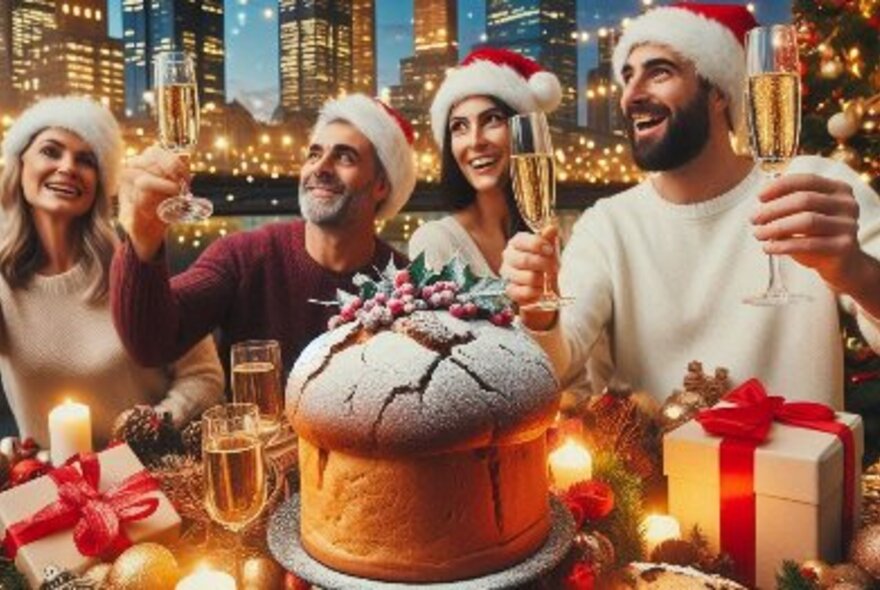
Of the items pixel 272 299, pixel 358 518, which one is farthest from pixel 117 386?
pixel 358 518

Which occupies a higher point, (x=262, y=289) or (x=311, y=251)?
(x=311, y=251)

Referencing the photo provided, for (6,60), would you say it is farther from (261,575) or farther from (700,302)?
(261,575)

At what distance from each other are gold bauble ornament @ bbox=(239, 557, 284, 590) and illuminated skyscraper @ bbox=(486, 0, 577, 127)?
1102 inches

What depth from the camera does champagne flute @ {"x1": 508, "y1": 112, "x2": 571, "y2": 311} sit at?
5.52ft

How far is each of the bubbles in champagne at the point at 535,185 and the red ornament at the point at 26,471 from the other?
3.56 feet

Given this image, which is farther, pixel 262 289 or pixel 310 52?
pixel 310 52

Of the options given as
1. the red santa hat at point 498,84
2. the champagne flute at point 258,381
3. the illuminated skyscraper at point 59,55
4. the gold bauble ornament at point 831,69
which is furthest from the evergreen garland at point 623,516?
the illuminated skyscraper at point 59,55

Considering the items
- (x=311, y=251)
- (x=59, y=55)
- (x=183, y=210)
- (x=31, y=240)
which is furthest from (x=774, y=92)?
(x=59, y=55)

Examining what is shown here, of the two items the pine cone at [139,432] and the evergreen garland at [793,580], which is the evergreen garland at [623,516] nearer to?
the evergreen garland at [793,580]

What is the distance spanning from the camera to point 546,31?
36844 millimetres

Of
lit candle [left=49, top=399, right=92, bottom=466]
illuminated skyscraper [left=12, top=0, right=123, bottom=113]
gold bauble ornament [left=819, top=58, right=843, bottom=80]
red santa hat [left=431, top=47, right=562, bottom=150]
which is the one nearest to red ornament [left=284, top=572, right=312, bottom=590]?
lit candle [left=49, top=399, right=92, bottom=466]

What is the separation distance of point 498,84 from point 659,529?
94.4 inches

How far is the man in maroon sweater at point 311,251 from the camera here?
9.62 feet

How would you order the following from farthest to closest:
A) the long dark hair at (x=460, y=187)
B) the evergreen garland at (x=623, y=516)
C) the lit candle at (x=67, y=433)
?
the long dark hair at (x=460, y=187), the lit candle at (x=67, y=433), the evergreen garland at (x=623, y=516)
